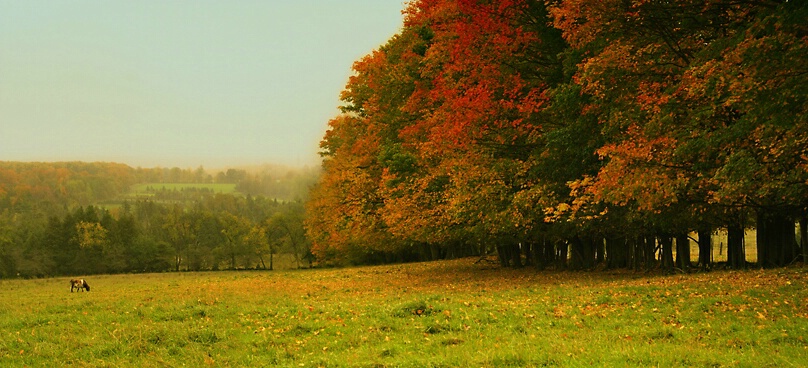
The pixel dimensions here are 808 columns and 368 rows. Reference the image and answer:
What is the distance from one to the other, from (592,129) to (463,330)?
31.5ft

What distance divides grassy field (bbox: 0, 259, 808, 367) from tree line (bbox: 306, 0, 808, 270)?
2582 millimetres

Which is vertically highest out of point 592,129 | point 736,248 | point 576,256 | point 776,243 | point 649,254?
→ point 592,129

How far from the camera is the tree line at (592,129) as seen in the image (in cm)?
1201

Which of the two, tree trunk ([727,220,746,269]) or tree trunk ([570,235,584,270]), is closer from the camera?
tree trunk ([727,220,746,269])

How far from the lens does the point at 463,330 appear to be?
1141cm

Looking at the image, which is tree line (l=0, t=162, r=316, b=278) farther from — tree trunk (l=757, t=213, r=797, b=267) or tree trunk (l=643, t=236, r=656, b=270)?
tree trunk (l=757, t=213, r=797, b=267)

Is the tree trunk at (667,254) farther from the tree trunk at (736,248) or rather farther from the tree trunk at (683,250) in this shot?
the tree trunk at (736,248)

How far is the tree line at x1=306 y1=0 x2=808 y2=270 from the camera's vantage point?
473 inches

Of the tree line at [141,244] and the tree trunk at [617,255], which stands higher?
the tree trunk at [617,255]

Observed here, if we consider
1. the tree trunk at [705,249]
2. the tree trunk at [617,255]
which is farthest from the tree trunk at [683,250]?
the tree trunk at [617,255]

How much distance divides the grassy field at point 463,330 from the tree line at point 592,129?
8.47 feet

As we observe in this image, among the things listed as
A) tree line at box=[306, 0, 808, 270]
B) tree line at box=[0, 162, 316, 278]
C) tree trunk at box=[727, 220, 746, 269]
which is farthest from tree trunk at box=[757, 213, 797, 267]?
tree line at box=[0, 162, 316, 278]

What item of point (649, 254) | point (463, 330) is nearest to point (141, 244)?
point (649, 254)

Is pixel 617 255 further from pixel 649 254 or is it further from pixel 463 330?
pixel 463 330
